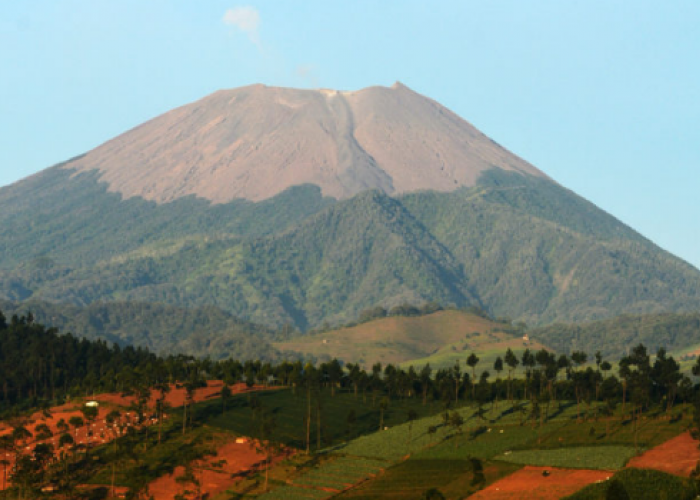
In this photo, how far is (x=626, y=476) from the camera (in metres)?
168

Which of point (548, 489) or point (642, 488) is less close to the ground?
point (642, 488)

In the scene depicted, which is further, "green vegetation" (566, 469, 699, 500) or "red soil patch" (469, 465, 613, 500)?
"red soil patch" (469, 465, 613, 500)

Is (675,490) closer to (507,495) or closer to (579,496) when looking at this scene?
(579,496)

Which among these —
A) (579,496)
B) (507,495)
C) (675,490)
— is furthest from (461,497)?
(675,490)

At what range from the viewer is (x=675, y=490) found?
15900cm

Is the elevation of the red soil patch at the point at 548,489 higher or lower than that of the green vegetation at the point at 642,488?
lower

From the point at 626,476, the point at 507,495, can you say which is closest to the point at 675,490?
the point at 626,476

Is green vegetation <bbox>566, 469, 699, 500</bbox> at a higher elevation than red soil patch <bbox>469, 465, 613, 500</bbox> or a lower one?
higher

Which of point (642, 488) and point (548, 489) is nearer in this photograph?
point (642, 488)

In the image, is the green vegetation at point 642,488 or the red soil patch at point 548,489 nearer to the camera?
the green vegetation at point 642,488

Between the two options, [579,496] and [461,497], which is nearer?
[579,496]

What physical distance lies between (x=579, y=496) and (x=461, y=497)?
35691mm

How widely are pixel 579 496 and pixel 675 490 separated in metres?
14.6

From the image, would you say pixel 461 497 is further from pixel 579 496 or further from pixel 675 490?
pixel 675 490
